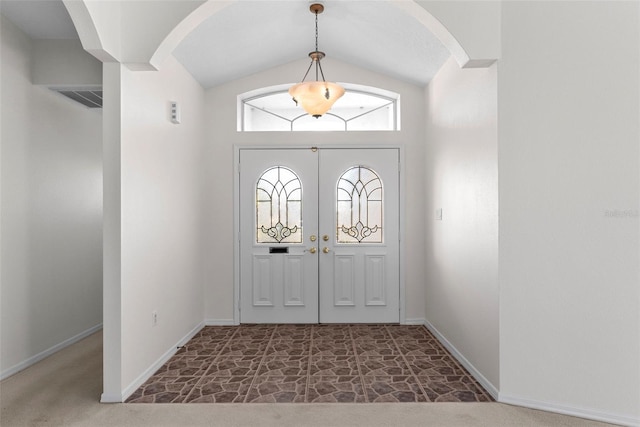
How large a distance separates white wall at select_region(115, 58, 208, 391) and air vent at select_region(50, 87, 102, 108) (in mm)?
725

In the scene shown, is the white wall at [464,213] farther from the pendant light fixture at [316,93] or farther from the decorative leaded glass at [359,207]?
the pendant light fixture at [316,93]

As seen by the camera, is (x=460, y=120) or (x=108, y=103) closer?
(x=108, y=103)

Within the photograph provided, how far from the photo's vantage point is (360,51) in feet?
14.0

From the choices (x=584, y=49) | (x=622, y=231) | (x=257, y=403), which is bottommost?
(x=257, y=403)

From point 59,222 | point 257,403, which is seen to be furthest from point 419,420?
point 59,222

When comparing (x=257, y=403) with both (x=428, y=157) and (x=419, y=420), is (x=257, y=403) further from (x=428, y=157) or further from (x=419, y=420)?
(x=428, y=157)

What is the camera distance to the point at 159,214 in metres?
3.46

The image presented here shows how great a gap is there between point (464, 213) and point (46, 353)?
3843 millimetres

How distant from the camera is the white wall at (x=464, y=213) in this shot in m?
2.83

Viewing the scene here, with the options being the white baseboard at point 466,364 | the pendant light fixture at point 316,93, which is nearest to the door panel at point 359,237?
the white baseboard at point 466,364

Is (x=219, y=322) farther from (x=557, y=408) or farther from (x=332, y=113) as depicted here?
(x=557, y=408)

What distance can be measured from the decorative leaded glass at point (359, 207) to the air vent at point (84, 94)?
2608 millimetres

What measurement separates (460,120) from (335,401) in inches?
95.9

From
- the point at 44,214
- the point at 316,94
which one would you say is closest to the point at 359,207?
the point at 316,94
